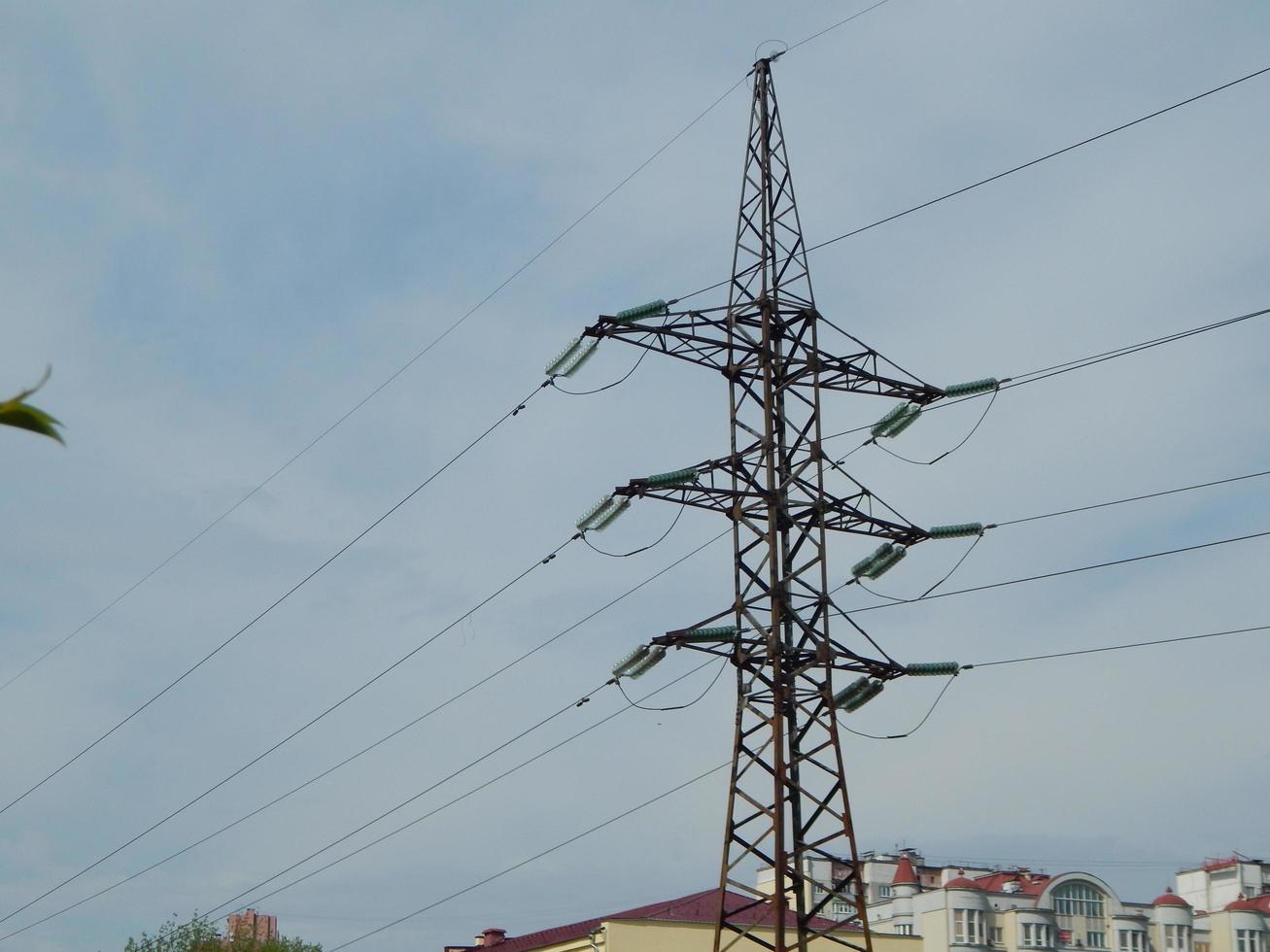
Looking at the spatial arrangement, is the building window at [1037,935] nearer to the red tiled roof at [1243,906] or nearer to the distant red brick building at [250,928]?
the red tiled roof at [1243,906]

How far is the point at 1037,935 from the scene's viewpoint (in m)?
121

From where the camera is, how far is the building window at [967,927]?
4646 inches

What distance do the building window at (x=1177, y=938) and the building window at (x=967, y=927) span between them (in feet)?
60.6

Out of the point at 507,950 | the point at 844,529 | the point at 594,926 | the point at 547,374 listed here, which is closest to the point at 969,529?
the point at 844,529

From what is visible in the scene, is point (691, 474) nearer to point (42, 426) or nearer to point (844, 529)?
point (844, 529)

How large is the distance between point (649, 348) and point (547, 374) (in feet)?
11.0

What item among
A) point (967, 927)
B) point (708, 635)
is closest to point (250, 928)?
point (967, 927)

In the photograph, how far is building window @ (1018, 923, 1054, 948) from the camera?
120 m

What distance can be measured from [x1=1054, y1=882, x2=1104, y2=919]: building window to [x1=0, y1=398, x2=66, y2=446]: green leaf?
5003 inches

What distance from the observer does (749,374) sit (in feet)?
109

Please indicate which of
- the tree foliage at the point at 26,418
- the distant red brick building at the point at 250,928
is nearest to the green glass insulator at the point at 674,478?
the tree foliage at the point at 26,418

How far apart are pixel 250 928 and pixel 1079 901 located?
Result: 201ft

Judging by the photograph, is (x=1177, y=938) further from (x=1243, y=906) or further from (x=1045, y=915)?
(x=1045, y=915)

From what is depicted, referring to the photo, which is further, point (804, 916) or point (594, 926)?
point (594, 926)
